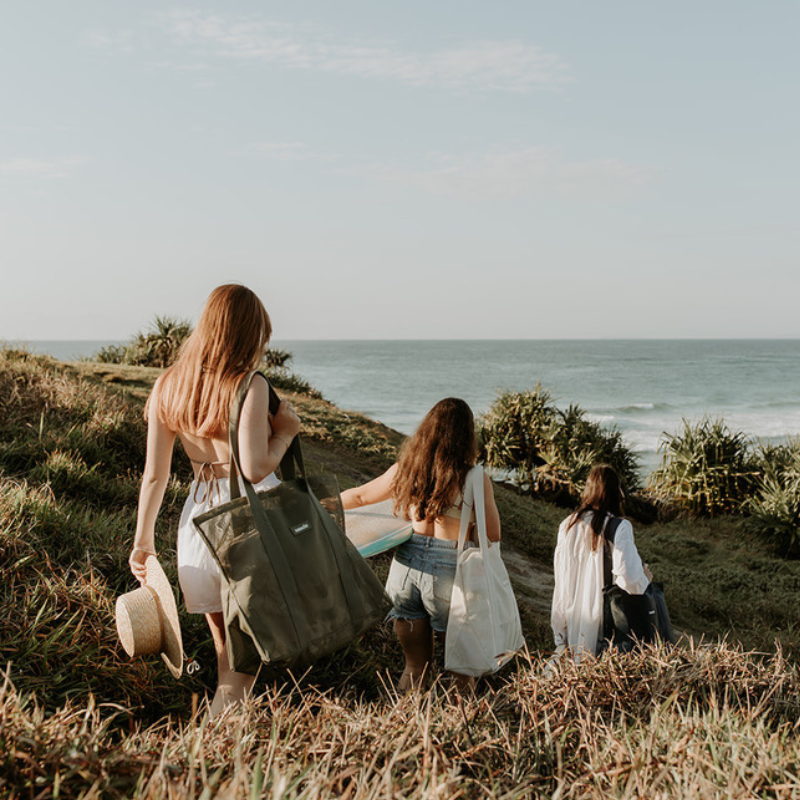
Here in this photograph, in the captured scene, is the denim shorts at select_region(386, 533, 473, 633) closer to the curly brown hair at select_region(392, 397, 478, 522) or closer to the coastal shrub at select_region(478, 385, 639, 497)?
the curly brown hair at select_region(392, 397, 478, 522)

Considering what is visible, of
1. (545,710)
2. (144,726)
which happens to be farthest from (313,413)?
(545,710)

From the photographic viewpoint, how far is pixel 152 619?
3242 millimetres

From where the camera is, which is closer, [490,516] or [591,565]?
[490,516]

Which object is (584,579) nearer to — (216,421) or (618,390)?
(216,421)

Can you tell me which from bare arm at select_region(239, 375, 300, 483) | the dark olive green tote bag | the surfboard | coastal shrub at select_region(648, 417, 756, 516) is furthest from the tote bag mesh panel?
coastal shrub at select_region(648, 417, 756, 516)

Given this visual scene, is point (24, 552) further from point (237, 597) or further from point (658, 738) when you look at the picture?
point (658, 738)

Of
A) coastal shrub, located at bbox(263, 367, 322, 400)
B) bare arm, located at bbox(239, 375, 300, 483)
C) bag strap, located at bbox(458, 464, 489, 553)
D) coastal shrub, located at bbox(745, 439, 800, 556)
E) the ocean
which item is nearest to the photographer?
bare arm, located at bbox(239, 375, 300, 483)

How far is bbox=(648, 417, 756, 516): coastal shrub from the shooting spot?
1355cm

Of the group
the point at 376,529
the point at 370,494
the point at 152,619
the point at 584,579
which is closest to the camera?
the point at 152,619

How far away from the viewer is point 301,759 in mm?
2062

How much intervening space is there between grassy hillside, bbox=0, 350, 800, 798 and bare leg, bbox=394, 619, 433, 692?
9.8 inches

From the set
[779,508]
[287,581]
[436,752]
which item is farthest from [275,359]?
[436,752]

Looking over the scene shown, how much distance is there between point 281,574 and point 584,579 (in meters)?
2.57

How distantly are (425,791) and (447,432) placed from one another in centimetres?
204
